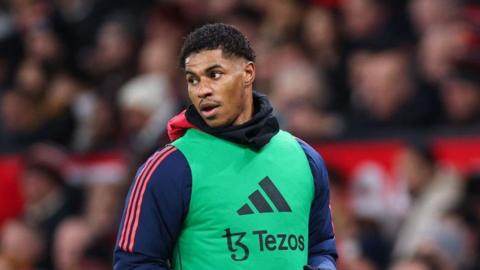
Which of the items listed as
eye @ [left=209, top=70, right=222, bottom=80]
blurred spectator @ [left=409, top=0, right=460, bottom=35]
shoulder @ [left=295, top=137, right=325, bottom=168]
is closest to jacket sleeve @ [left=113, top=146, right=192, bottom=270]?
eye @ [left=209, top=70, right=222, bottom=80]

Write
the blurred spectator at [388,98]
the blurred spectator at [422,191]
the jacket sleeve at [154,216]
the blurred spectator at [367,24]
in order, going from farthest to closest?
the blurred spectator at [367,24], the blurred spectator at [388,98], the blurred spectator at [422,191], the jacket sleeve at [154,216]

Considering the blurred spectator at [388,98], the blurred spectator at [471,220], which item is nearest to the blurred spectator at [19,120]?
the blurred spectator at [388,98]

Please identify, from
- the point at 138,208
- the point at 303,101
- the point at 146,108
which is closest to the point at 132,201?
the point at 138,208

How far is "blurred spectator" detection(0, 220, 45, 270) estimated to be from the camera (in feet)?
28.9

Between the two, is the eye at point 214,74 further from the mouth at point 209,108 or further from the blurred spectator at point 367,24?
the blurred spectator at point 367,24

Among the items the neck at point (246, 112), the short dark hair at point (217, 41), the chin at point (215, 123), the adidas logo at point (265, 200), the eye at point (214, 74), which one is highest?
the short dark hair at point (217, 41)

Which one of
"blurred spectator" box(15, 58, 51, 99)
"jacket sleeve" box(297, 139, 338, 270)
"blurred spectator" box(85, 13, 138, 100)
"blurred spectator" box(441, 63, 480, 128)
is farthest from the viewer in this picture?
"blurred spectator" box(15, 58, 51, 99)

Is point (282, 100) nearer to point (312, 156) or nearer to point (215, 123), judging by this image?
point (312, 156)

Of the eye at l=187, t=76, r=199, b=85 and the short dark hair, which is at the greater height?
the short dark hair

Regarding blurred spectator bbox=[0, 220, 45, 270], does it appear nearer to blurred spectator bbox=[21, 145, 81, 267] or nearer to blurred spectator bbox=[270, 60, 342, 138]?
blurred spectator bbox=[21, 145, 81, 267]

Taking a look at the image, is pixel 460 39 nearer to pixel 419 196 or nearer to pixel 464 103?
pixel 464 103

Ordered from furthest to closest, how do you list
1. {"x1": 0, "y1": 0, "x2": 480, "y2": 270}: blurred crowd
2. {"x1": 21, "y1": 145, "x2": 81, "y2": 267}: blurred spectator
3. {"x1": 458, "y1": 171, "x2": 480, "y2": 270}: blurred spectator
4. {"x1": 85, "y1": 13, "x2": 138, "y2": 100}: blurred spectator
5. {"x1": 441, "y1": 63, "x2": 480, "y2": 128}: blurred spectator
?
{"x1": 85, "y1": 13, "x2": 138, "y2": 100}: blurred spectator, {"x1": 21, "y1": 145, "x2": 81, "y2": 267}: blurred spectator, {"x1": 441, "y1": 63, "x2": 480, "y2": 128}: blurred spectator, {"x1": 0, "y1": 0, "x2": 480, "y2": 270}: blurred crowd, {"x1": 458, "y1": 171, "x2": 480, "y2": 270}: blurred spectator

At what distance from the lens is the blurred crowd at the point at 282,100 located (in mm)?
7191

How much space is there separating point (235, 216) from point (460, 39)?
4134mm
